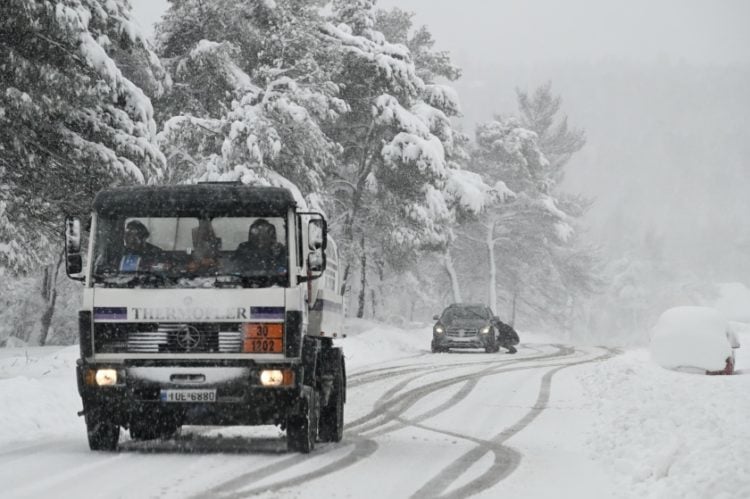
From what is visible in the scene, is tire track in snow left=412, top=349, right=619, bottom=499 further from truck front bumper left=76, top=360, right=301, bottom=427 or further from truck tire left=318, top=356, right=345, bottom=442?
truck front bumper left=76, top=360, right=301, bottom=427

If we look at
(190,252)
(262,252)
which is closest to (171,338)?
(190,252)

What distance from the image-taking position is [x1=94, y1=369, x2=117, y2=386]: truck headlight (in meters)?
9.50

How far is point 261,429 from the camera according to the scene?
12.5m

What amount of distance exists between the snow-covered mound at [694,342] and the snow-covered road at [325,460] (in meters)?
7.42

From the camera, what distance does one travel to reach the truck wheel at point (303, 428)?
32.6ft

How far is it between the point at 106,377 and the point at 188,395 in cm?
80

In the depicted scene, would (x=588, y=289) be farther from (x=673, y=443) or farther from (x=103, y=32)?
(x=673, y=443)

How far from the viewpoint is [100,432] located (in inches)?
391

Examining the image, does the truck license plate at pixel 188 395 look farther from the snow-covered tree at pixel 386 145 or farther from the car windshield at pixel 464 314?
the car windshield at pixel 464 314

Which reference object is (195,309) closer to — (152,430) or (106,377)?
(106,377)

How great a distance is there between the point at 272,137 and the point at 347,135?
14.2 metres

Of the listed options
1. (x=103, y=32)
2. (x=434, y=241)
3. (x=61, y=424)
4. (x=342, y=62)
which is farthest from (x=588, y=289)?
(x=61, y=424)

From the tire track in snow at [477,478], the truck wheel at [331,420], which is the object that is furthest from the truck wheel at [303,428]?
the tire track in snow at [477,478]

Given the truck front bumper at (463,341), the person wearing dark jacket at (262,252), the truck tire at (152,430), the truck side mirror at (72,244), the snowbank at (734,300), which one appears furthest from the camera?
the snowbank at (734,300)
